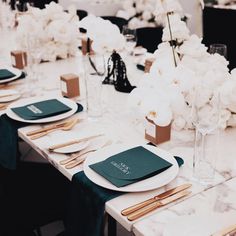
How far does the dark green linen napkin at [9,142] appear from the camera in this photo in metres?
1.61

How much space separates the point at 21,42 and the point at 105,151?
142 centimetres

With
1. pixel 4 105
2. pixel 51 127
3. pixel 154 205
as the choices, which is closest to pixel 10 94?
pixel 4 105

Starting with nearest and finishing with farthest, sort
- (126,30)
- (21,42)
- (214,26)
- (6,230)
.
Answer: (6,230) → (126,30) → (21,42) → (214,26)

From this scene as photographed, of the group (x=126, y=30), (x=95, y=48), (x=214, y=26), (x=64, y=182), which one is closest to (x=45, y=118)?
(x=64, y=182)

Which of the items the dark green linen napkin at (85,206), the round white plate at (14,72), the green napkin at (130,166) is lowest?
the dark green linen napkin at (85,206)

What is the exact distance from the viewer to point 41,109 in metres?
1.70

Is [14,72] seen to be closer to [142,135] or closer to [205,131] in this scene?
[142,135]

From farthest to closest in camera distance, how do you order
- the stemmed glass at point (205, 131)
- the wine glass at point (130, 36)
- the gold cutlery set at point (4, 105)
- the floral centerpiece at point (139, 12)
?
the floral centerpiece at point (139, 12), the wine glass at point (130, 36), the gold cutlery set at point (4, 105), the stemmed glass at point (205, 131)

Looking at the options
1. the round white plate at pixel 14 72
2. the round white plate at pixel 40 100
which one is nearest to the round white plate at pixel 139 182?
the round white plate at pixel 40 100

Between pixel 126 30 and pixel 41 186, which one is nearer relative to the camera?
pixel 41 186

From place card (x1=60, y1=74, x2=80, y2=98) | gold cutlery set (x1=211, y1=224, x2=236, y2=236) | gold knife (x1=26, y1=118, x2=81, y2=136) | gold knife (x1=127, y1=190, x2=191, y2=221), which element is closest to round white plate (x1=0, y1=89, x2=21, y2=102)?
place card (x1=60, y1=74, x2=80, y2=98)

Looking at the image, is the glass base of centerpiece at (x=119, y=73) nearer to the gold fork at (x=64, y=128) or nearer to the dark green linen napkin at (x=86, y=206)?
the gold fork at (x=64, y=128)

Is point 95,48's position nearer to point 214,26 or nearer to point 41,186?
point 41,186

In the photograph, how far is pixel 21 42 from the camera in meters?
2.52
